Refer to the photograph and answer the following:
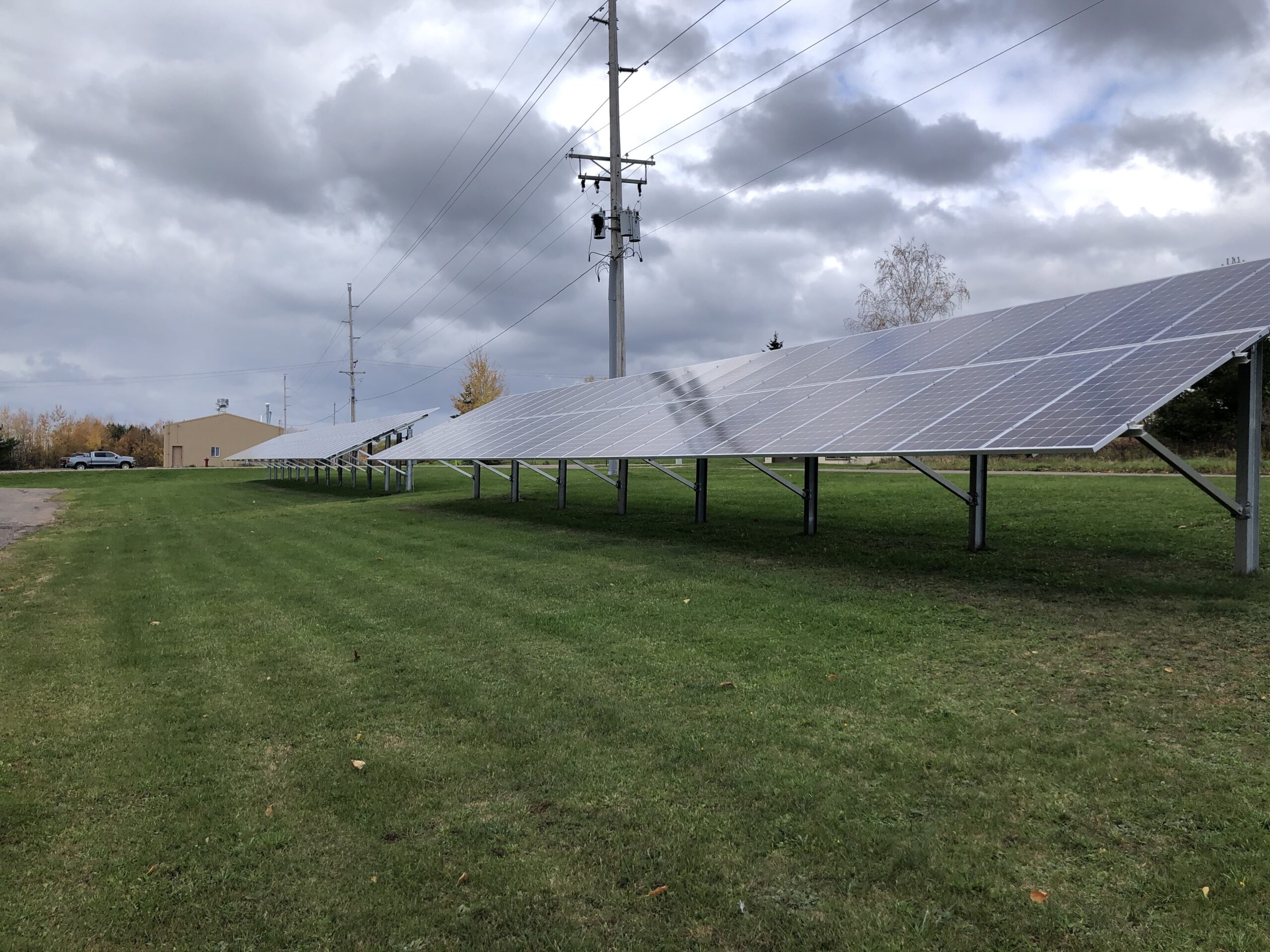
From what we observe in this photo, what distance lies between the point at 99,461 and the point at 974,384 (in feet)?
283

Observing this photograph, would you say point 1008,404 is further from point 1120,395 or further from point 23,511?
point 23,511

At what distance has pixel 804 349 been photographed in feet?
58.2

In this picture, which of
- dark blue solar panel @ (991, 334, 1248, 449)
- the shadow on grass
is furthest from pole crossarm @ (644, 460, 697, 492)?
dark blue solar panel @ (991, 334, 1248, 449)

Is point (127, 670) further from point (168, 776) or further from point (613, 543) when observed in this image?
point (613, 543)

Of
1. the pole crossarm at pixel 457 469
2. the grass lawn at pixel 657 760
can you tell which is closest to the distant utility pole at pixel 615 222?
the pole crossarm at pixel 457 469

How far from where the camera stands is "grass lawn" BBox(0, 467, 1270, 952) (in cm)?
349

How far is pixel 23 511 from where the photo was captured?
28.6 metres

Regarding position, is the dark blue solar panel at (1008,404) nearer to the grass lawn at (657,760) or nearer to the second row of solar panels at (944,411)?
the second row of solar panels at (944,411)

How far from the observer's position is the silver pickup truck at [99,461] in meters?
77.1

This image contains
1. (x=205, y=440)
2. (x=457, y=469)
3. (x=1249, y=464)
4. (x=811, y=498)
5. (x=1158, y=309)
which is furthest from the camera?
(x=205, y=440)

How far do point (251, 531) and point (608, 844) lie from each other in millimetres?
17668

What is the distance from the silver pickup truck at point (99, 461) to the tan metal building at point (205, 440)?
9.99 meters

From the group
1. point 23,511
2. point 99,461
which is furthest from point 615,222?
point 99,461

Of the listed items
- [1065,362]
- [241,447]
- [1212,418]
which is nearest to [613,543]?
[1065,362]
